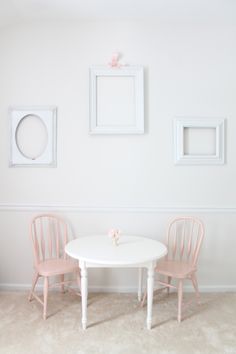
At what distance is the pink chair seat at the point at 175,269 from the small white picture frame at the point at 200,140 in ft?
3.19

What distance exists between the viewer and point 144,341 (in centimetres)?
221

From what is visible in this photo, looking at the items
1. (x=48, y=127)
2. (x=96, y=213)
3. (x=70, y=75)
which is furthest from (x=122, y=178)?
(x=70, y=75)

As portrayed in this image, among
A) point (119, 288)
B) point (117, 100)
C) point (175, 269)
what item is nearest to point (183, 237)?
point (175, 269)

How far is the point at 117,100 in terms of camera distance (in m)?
3.03

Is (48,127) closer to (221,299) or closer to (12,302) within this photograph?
(12,302)

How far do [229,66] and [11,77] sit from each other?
2196 millimetres

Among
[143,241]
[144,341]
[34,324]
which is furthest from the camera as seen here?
[143,241]

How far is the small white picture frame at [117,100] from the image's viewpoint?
299cm

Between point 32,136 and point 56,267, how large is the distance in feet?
4.32

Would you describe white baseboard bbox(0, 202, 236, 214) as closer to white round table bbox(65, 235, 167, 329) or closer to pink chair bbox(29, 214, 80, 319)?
pink chair bbox(29, 214, 80, 319)

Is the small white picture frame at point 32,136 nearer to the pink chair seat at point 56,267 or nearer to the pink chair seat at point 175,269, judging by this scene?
the pink chair seat at point 56,267

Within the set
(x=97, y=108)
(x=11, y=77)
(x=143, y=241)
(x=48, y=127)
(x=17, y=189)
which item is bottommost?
(x=143, y=241)

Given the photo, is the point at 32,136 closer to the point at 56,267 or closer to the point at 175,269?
the point at 56,267

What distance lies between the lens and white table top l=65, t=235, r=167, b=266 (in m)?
2.23
